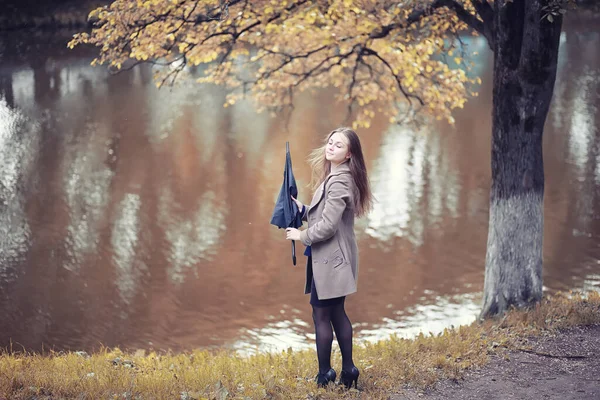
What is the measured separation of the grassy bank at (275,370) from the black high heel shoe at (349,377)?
0.07 metres

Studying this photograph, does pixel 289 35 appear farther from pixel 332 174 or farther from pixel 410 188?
pixel 410 188

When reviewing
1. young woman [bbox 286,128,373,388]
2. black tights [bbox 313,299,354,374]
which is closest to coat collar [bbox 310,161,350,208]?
young woman [bbox 286,128,373,388]

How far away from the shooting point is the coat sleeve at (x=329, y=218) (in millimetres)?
4895

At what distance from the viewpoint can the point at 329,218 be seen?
4895 millimetres

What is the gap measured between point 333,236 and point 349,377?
1123 millimetres

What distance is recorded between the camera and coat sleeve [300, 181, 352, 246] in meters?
4.89

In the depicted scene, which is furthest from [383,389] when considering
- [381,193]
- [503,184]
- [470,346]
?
[381,193]

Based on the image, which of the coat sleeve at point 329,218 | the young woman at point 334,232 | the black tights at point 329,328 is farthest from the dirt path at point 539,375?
the coat sleeve at point 329,218

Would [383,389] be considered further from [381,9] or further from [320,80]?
[320,80]

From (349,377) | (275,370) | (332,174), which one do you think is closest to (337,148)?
(332,174)

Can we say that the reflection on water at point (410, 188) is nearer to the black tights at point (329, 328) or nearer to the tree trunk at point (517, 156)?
the tree trunk at point (517, 156)

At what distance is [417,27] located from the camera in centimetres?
992

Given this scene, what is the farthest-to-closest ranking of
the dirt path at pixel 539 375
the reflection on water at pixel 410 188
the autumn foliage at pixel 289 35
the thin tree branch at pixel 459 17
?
the reflection on water at pixel 410 188
the autumn foliage at pixel 289 35
the thin tree branch at pixel 459 17
the dirt path at pixel 539 375

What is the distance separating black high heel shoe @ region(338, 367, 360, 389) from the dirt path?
13.4 inches
